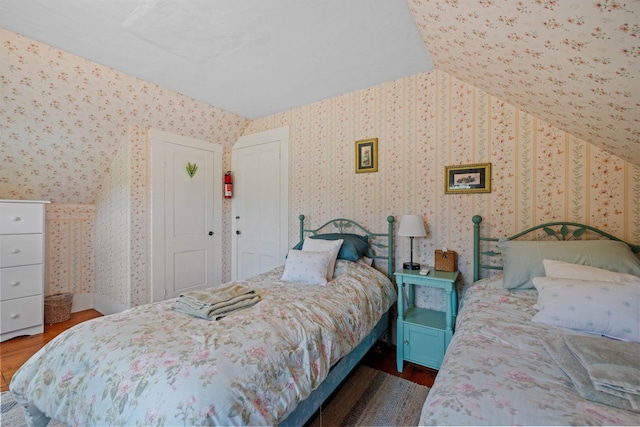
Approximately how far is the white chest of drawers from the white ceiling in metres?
1.67

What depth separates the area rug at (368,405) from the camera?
Result: 1.63 metres

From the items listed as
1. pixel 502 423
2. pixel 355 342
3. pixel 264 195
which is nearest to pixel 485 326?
pixel 502 423

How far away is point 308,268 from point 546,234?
→ 5.93 feet

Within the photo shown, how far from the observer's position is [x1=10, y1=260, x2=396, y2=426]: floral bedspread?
93 cm

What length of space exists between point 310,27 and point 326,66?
0.53m

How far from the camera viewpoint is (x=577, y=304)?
1.24 metres

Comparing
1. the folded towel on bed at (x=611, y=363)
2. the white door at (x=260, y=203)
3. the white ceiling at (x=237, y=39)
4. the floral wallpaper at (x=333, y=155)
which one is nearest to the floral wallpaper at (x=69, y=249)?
the floral wallpaper at (x=333, y=155)

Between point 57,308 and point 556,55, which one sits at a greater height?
point 556,55

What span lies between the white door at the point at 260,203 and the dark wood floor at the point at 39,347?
5.06 feet

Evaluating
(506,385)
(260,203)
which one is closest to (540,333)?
(506,385)

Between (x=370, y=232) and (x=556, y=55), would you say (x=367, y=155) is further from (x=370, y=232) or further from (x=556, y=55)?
(x=556, y=55)

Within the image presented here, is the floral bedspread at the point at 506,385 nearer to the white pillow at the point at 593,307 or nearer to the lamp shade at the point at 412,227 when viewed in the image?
the white pillow at the point at 593,307

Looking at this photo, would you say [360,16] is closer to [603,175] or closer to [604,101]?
[604,101]

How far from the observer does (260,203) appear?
11.9 feet
